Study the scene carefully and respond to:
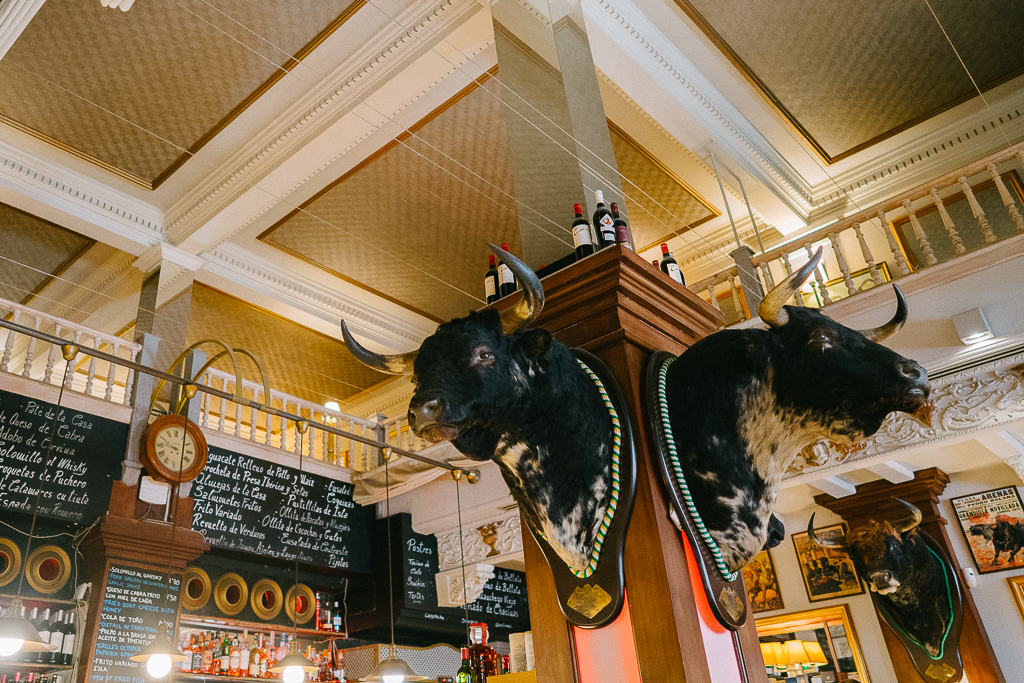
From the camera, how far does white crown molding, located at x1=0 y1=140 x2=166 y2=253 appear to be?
6410mm

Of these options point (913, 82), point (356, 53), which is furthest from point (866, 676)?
point (356, 53)

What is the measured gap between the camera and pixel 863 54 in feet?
21.1

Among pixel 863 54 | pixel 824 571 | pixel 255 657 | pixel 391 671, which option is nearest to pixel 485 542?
pixel 391 671

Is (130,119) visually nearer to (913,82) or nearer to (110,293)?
(110,293)

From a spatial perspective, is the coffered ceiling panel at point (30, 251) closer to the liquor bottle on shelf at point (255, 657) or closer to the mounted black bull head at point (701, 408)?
the liquor bottle on shelf at point (255, 657)

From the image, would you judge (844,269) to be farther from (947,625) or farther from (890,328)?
(890,328)

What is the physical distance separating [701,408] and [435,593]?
6.76m

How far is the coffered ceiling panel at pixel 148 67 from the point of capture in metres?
5.34

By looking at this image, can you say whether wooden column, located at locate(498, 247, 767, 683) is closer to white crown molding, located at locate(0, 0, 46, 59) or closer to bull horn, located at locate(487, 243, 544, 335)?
bull horn, located at locate(487, 243, 544, 335)

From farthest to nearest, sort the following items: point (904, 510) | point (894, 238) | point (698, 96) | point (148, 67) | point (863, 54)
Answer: point (698, 96) < point (863, 54) < point (904, 510) < point (148, 67) < point (894, 238)

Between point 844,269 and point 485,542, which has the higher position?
point 844,269

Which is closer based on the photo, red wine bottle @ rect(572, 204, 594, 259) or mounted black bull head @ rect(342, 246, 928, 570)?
mounted black bull head @ rect(342, 246, 928, 570)

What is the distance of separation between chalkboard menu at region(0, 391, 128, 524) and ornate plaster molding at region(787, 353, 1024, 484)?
5.22 metres


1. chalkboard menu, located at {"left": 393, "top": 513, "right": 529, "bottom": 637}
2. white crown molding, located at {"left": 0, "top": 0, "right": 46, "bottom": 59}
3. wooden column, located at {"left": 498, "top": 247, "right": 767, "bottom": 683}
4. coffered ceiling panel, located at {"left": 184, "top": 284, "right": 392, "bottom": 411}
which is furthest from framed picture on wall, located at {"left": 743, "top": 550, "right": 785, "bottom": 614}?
white crown molding, located at {"left": 0, "top": 0, "right": 46, "bottom": 59}
